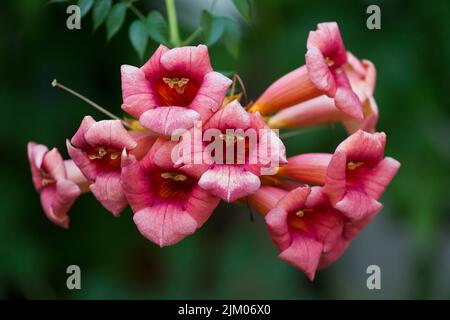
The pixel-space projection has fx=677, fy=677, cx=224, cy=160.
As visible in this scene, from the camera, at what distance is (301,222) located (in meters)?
2.25

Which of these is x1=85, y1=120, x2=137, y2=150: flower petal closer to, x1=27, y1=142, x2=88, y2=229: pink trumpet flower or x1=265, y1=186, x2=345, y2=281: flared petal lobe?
x1=27, y1=142, x2=88, y2=229: pink trumpet flower

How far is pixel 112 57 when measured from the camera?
4129mm

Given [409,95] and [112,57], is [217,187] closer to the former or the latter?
[409,95]

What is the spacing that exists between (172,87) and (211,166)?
1.10 feet

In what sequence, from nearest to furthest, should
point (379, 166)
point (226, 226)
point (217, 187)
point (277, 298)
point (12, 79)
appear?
1. point (217, 187)
2. point (379, 166)
3. point (12, 79)
4. point (277, 298)
5. point (226, 226)

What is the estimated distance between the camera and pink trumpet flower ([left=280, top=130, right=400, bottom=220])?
2.10 metres

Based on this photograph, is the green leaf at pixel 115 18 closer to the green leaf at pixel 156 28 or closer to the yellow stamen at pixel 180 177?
the green leaf at pixel 156 28

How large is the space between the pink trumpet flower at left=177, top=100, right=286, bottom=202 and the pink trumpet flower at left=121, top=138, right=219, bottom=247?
0.07 m

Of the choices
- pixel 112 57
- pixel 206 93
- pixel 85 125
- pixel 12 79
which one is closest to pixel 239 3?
pixel 206 93

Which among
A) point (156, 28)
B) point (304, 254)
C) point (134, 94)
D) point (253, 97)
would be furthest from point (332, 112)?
point (253, 97)

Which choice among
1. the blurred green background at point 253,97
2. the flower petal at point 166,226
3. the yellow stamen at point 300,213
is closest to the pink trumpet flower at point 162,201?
the flower petal at point 166,226

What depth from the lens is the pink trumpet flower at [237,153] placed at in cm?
189

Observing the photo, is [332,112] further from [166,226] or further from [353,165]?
[166,226]

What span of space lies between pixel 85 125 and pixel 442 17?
7.49ft
